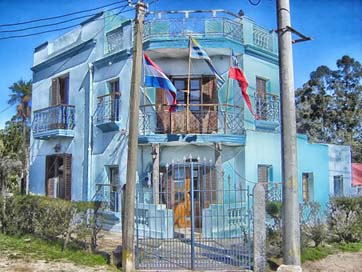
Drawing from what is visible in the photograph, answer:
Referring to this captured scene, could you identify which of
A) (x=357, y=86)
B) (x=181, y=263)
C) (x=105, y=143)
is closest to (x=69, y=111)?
(x=105, y=143)

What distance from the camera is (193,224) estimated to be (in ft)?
27.6

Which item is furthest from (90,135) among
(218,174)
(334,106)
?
(334,106)

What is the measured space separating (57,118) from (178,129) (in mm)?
5537

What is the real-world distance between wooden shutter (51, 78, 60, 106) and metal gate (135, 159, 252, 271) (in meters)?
6.23

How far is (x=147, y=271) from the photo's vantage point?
796cm

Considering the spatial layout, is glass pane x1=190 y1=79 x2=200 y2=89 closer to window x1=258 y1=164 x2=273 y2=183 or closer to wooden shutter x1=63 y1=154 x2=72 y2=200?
window x1=258 y1=164 x2=273 y2=183

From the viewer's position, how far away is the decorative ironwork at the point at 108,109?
556 inches

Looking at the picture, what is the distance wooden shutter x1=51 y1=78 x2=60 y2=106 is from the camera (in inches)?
661

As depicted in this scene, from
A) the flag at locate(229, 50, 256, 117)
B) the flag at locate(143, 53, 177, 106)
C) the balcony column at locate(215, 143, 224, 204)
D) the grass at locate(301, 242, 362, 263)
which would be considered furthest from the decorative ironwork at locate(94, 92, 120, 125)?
the grass at locate(301, 242, 362, 263)

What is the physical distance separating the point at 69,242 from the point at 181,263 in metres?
3.27

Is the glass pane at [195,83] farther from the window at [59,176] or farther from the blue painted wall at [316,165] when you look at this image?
the window at [59,176]

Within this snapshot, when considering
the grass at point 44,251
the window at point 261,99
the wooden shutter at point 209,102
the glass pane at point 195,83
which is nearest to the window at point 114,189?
the grass at point 44,251

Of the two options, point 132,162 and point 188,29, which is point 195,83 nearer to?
point 188,29

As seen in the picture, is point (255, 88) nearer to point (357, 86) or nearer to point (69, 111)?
point (69, 111)
